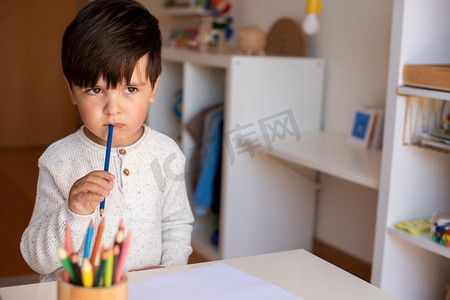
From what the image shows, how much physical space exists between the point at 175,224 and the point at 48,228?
0.27 m

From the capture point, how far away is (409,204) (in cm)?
163

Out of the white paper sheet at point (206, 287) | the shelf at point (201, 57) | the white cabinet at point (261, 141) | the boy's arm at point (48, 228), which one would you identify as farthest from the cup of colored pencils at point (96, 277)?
the shelf at point (201, 57)

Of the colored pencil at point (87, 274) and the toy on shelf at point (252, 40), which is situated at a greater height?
the toy on shelf at point (252, 40)

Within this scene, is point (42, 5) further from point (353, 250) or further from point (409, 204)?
point (409, 204)

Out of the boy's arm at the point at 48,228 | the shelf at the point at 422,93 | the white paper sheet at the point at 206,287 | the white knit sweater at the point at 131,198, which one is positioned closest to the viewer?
the white paper sheet at the point at 206,287

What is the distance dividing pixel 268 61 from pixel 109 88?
143 centimetres

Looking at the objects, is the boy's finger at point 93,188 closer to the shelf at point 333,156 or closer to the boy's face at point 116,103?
the boy's face at point 116,103

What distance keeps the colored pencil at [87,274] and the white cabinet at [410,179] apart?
1069 millimetres

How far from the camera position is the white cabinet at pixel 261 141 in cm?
228

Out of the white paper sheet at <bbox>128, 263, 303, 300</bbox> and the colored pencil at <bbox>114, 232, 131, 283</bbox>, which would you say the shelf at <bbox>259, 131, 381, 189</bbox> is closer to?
the white paper sheet at <bbox>128, 263, 303, 300</bbox>

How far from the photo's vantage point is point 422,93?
1441mm

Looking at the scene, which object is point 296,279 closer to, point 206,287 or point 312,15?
point 206,287

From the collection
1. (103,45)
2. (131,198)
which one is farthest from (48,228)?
(103,45)

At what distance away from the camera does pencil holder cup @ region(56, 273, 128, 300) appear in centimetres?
56
